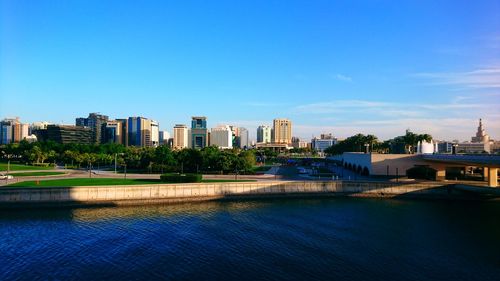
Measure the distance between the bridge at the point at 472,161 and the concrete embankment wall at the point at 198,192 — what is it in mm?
5736

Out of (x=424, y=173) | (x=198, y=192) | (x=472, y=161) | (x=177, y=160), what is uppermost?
(x=472, y=161)

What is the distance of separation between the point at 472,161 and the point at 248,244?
41.4 metres

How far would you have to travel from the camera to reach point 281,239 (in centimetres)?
3350

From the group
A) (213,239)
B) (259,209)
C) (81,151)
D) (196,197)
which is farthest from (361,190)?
(81,151)

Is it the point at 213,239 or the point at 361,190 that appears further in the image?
the point at 361,190

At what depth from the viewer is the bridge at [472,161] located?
48.2m

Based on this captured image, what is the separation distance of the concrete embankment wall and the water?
298cm

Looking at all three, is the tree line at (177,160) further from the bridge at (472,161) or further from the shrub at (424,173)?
the bridge at (472,161)

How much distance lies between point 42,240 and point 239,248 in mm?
18815

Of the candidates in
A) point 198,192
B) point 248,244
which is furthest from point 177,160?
point 248,244

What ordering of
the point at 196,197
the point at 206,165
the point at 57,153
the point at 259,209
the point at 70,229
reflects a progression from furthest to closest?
the point at 57,153, the point at 206,165, the point at 196,197, the point at 259,209, the point at 70,229

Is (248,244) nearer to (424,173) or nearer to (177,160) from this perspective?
(424,173)

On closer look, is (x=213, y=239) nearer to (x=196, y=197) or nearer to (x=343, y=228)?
(x=343, y=228)

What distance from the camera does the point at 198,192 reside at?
5594 centimetres
